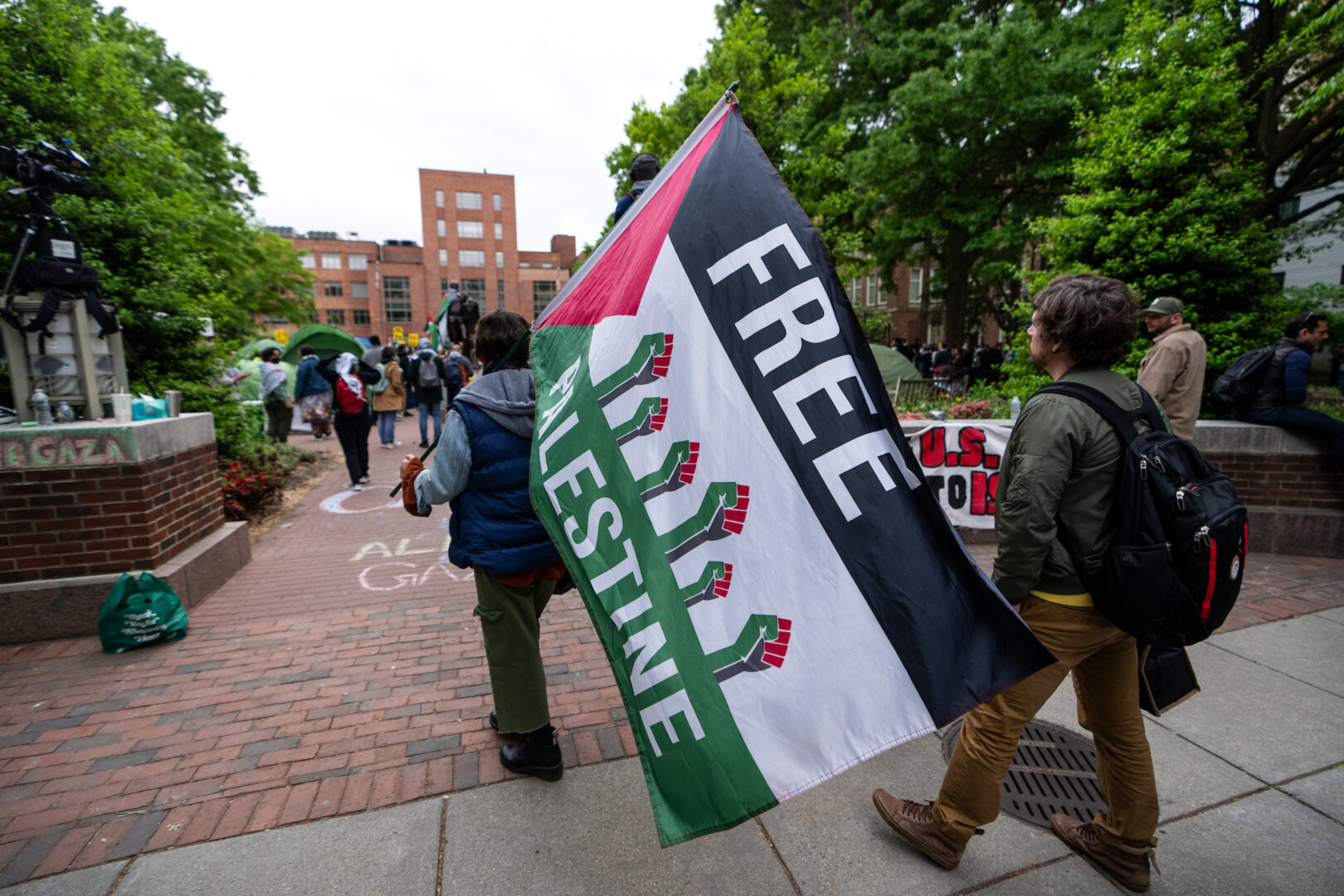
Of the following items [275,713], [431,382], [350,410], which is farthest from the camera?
[431,382]

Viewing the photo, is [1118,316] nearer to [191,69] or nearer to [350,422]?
[350,422]

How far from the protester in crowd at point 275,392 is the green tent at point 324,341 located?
21.3 ft

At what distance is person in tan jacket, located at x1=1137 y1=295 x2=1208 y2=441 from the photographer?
14.8 feet

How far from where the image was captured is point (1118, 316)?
1.99 meters

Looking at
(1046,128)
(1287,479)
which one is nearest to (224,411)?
(1287,479)

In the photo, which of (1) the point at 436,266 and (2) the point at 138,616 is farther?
(1) the point at 436,266

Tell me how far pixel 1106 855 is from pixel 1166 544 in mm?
1221

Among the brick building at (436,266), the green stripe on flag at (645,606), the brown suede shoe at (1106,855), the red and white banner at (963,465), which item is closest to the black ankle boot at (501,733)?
the green stripe on flag at (645,606)

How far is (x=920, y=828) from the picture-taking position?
232cm

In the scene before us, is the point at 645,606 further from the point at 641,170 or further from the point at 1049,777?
the point at 641,170

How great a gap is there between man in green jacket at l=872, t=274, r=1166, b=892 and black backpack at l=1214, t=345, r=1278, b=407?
16.6ft

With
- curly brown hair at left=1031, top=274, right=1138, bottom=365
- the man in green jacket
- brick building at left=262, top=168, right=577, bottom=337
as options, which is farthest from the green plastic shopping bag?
brick building at left=262, top=168, right=577, bottom=337

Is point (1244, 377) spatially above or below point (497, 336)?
below

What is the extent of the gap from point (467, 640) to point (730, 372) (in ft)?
10.9
